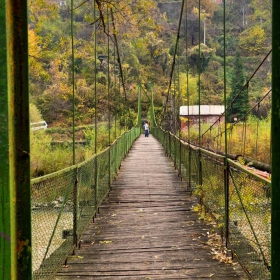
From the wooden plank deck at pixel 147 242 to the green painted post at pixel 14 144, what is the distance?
1863 millimetres

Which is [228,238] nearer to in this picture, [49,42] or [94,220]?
[94,220]

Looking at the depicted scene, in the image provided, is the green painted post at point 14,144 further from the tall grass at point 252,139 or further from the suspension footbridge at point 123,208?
the tall grass at point 252,139

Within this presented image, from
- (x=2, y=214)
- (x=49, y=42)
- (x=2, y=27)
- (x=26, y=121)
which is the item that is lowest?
(x=2, y=214)

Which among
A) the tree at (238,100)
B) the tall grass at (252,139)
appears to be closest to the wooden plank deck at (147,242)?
the tall grass at (252,139)

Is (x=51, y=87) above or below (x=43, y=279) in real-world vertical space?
above

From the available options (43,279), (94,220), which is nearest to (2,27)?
(43,279)

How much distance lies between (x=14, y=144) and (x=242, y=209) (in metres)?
2.04

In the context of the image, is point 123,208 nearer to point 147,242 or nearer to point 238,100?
point 147,242

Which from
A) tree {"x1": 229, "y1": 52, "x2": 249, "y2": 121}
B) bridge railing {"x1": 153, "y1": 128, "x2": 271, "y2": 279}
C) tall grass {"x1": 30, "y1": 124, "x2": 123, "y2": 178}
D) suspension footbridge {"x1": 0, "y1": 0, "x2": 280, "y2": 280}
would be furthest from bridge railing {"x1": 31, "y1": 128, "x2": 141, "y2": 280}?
tall grass {"x1": 30, "y1": 124, "x2": 123, "y2": 178}

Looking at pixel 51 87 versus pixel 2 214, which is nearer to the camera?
pixel 2 214

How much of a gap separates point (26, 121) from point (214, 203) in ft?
10.4

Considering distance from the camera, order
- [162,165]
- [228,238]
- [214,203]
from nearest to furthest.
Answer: [228,238], [214,203], [162,165]

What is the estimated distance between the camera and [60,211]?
260cm

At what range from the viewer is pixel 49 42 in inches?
259
